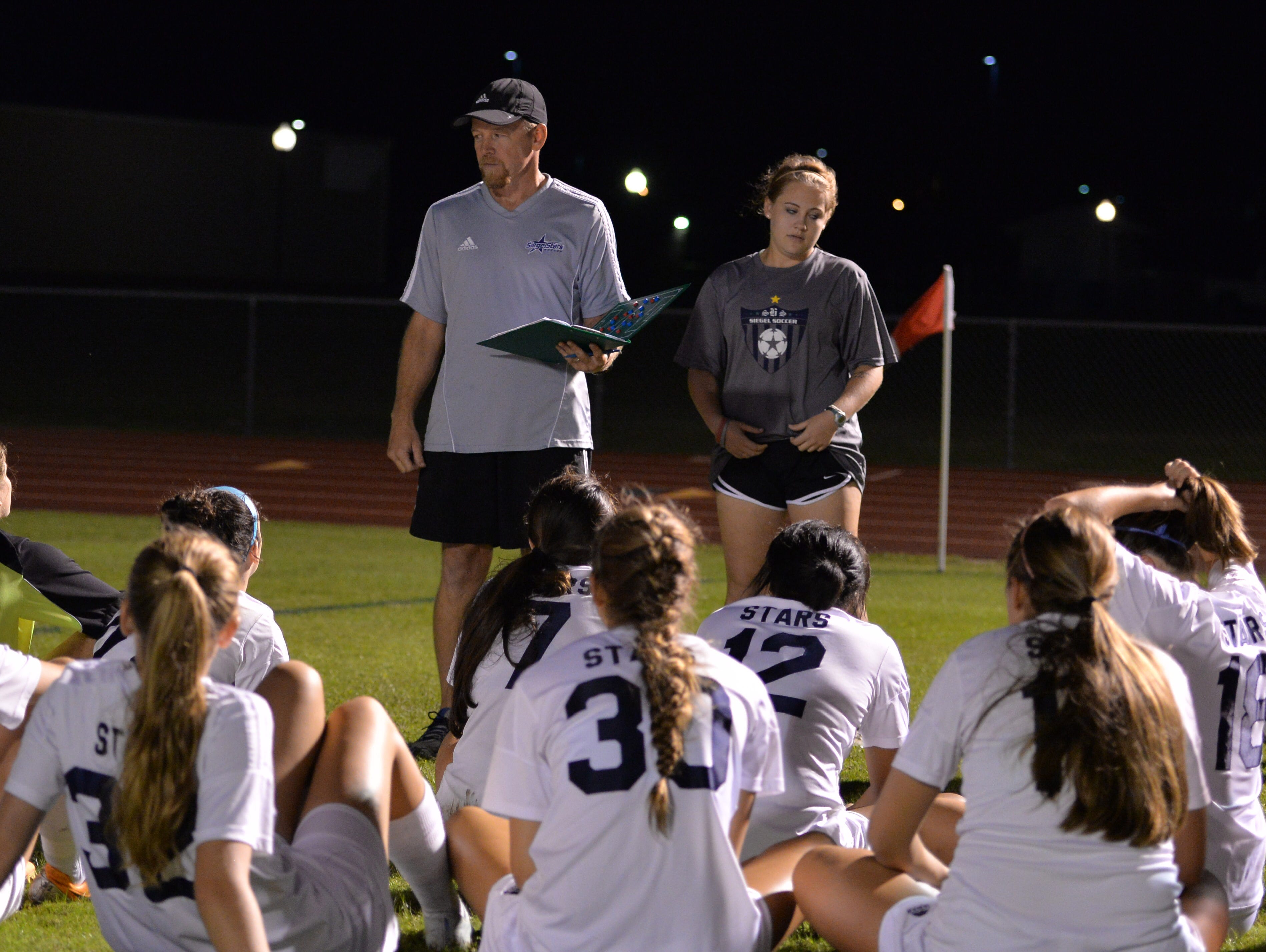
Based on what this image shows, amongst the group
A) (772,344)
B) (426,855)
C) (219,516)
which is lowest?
(426,855)

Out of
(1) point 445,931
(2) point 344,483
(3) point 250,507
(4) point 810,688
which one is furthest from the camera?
(2) point 344,483

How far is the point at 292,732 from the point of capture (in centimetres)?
271

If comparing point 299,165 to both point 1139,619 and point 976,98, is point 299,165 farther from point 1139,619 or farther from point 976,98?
point 1139,619

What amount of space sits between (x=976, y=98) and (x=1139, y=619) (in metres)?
34.6

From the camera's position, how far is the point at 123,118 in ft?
110

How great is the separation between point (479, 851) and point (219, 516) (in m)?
1.00

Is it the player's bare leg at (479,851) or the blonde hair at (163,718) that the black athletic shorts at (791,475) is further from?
the blonde hair at (163,718)

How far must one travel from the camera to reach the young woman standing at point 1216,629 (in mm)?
2889

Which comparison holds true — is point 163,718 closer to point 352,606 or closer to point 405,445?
point 405,445

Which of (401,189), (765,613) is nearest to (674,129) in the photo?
(401,189)

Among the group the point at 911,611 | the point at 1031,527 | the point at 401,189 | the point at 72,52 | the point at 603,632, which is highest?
the point at 72,52

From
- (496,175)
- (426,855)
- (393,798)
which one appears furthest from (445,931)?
(496,175)

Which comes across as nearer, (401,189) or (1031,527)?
(1031,527)

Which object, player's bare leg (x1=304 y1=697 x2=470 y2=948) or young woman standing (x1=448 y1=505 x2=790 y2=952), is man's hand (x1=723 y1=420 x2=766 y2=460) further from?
young woman standing (x1=448 y1=505 x2=790 y2=952)
